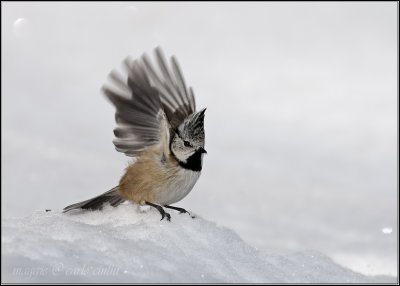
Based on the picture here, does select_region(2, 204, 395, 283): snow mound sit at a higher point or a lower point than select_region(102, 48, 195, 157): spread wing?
lower

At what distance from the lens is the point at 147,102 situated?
661 cm

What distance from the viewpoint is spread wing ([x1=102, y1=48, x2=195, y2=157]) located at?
6.55 metres

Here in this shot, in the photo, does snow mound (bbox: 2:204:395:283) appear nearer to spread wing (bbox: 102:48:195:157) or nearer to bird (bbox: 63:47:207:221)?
bird (bbox: 63:47:207:221)

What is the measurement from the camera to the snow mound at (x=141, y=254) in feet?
13.6

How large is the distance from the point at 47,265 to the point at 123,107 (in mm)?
2836

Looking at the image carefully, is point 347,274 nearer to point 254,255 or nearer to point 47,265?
point 254,255

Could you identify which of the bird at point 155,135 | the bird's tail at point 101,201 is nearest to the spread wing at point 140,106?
the bird at point 155,135

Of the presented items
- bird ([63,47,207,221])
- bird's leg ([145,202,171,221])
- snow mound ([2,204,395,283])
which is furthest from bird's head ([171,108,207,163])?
snow mound ([2,204,395,283])

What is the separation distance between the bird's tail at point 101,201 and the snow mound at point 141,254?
41 centimetres

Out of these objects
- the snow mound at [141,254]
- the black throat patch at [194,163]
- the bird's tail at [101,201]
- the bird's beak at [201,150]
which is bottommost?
the snow mound at [141,254]

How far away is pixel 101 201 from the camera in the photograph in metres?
6.75

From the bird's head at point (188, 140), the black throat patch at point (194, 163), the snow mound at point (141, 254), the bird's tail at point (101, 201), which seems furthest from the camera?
the bird's tail at point (101, 201)

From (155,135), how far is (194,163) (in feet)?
1.89

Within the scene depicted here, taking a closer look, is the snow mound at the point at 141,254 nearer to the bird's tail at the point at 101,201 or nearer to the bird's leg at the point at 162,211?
the bird's leg at the point at 162,211
